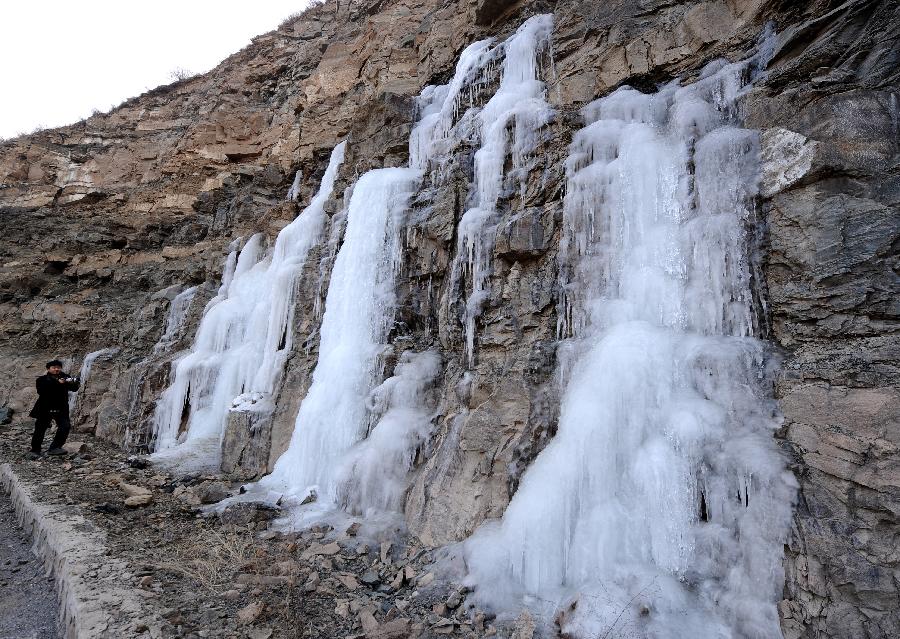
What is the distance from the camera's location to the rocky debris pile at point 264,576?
3.42m

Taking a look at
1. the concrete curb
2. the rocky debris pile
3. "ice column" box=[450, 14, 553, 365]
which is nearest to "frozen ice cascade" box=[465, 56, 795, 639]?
the rocky debris pile

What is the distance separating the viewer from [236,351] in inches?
421

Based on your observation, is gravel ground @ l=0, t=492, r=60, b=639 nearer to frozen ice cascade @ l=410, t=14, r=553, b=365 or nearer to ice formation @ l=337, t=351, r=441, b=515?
ice formation @ l=337, t=351, r=441, b=515

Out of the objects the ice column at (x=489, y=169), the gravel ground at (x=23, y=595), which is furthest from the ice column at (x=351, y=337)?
the gravel ground at (x=23, y=595)

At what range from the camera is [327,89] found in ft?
54.5

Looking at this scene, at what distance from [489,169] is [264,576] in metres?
5.34

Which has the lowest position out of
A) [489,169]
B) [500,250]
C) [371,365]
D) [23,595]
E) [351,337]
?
[23,595]

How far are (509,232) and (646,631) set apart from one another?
13.4 feet

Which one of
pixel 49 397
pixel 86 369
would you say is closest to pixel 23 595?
pixel 49 397

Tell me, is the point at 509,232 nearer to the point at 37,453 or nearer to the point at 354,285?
the point at 354,285

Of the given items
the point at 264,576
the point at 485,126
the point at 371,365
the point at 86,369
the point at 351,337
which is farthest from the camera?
the point at 86,369

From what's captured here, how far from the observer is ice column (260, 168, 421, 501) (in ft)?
22.0

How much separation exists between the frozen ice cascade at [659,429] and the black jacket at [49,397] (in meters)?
8.71

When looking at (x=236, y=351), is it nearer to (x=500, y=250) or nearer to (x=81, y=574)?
(x=500, y=250)
